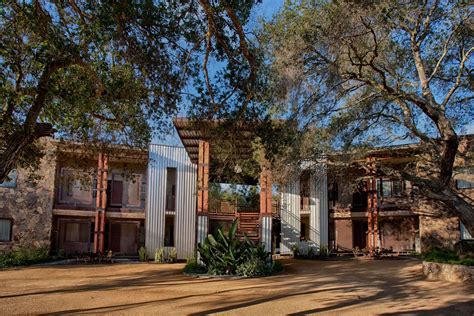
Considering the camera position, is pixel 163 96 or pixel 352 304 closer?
pixel 163 96

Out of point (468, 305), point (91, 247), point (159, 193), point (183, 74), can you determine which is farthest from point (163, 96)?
point (91, 247)

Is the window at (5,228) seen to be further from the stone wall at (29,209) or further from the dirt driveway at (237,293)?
the dirt driveway at (237,293)

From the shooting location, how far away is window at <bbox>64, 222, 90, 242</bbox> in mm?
24891

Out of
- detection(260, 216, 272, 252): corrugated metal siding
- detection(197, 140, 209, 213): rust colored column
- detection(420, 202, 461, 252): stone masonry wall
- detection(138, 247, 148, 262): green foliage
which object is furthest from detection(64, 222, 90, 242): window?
detection(420, 202, 461, 252): stone masonry wall

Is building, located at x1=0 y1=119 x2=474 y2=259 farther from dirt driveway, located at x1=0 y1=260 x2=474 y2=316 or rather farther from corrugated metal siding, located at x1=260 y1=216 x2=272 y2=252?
dirt driveway, located at x1=0 y1=260 x2=474 y2=316

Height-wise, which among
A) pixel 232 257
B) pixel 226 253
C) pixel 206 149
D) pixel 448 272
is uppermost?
pixel 206 149

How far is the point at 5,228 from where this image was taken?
72.9ft

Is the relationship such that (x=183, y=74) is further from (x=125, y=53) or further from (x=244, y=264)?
(x=244, y=264)

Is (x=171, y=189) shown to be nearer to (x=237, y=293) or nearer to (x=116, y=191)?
(x=116, y=191)

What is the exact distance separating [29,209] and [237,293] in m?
15.1

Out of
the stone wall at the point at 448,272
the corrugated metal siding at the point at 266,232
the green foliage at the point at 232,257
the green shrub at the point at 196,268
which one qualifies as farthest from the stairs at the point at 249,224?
the stone wall at the point at 448,272

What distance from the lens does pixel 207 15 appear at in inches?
286

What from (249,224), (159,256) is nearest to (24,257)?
(159,256)

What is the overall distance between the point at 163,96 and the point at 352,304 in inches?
233
